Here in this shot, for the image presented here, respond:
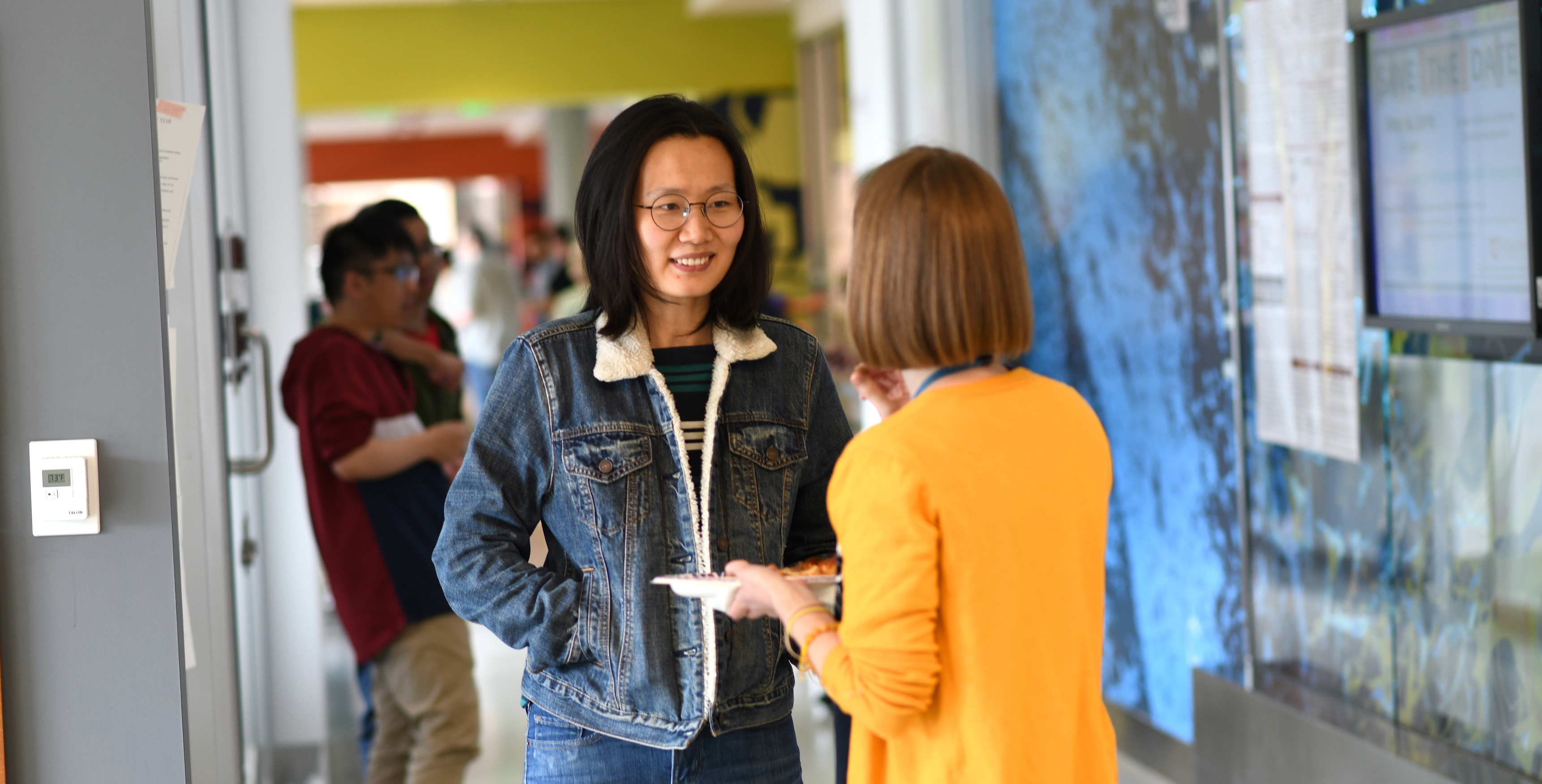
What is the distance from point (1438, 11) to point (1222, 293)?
1082 millimetres

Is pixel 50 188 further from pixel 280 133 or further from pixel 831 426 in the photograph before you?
pixel 280 133

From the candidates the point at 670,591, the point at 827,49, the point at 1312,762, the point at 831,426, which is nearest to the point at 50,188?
the point at 670,591

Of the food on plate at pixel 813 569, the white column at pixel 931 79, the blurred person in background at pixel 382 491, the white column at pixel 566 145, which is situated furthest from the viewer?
the white column at pixel 566 145

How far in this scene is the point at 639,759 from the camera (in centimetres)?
163

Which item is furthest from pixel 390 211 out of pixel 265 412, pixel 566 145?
pixel 566 145

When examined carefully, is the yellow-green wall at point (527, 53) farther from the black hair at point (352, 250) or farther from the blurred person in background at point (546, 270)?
the black hair at point (352, 250)

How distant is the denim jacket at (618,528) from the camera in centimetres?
161

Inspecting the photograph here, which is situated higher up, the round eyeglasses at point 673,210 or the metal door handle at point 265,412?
the round eyeglasses at point 673,210

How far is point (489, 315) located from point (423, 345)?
230 inches

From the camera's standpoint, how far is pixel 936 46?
4.52m

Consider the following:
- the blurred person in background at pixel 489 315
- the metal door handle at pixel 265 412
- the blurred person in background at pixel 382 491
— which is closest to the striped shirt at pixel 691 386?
the blurred person in background at pixel 382 491

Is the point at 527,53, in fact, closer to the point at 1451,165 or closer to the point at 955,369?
the point at 1451,165

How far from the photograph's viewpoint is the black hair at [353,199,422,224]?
10.5 ft

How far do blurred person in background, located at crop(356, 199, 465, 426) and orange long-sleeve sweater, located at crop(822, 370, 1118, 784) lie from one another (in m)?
2.09
